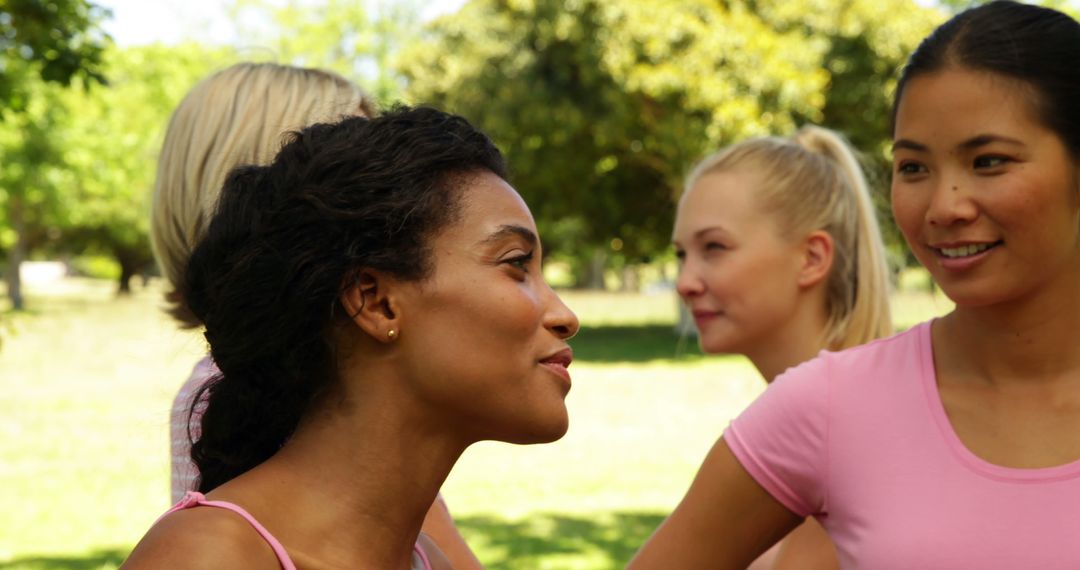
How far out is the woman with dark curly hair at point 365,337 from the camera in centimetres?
198

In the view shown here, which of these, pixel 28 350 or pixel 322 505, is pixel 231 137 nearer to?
pixel 322 505

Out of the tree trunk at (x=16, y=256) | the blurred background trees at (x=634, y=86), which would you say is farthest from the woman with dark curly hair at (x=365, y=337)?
the tree trunk at (x=16, y=256)

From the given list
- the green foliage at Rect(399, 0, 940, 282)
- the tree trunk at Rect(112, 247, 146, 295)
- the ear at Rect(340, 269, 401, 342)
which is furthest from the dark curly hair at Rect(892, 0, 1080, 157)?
the tree trunk at Rect(112, 247, 146, 295)

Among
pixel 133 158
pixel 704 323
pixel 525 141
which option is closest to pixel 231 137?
pixel 704 323

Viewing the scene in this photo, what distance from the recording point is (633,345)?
92.7 ft

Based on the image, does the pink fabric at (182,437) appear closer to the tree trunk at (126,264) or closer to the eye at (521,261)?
the eye at (521,261)

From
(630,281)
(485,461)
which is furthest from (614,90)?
(630,281)

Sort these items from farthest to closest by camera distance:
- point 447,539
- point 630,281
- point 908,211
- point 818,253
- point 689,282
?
point 630,281, point 818,253, point 689,282, point 447,539, point 908,211

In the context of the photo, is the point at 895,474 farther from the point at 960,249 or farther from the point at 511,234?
the point at 511,234

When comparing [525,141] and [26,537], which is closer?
[26,537]

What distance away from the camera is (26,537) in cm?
962

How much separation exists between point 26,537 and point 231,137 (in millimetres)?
7663

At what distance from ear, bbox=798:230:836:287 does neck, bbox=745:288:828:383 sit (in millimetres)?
69

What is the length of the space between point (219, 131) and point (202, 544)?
159 centimetres
